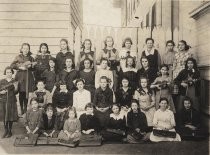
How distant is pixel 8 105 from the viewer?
115 inches

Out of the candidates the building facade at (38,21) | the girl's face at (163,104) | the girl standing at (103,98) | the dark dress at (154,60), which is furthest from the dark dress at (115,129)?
the building facade at (38,21)

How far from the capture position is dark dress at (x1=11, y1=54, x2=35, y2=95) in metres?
3.20

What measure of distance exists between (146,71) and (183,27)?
0.96 metres

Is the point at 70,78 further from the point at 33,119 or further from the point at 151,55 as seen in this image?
the point at 151,55

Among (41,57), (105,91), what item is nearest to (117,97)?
(105,91)

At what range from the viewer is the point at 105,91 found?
304 centimetres

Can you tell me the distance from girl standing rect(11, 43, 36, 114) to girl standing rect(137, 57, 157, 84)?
109cm

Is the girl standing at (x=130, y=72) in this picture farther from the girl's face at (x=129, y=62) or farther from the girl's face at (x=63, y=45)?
the girl's face at (x=63, y=45)

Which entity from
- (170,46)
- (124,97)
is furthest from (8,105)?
(170,46)

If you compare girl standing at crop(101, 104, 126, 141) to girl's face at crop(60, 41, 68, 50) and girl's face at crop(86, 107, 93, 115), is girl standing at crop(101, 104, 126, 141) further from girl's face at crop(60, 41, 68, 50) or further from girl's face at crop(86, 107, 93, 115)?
girl's face at crop(60, 41, 68, 50)

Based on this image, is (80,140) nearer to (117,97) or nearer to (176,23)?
(117,97)

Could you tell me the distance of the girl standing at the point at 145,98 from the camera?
2988mm

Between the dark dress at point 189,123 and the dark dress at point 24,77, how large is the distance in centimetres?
149

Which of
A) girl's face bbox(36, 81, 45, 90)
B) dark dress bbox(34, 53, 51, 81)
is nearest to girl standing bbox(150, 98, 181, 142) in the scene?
girl's face bbox(36, 81, 45, 90)
